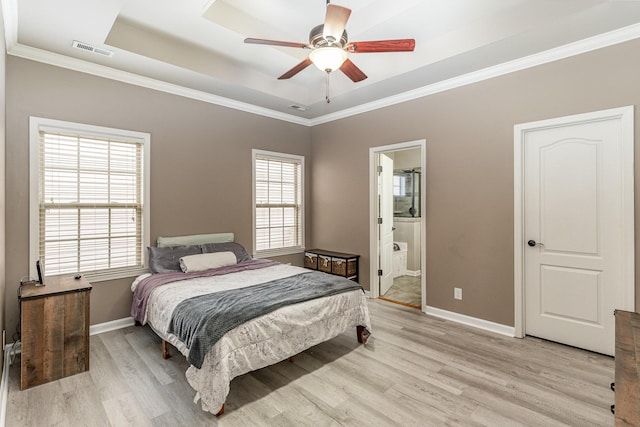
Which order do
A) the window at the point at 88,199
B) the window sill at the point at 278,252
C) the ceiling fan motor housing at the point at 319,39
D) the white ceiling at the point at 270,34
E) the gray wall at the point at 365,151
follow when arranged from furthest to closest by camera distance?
1. the window sill at the point at 278,252
2. the window at the point at 88,199
3. the gray wall at the point at 365,151
4. the white ceiling at the point at 270,34
5. the ceiling fan motor housing at the point at 319,39

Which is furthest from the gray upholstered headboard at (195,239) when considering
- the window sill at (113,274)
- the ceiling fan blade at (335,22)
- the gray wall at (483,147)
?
the ceiling fan blade at (335,22)

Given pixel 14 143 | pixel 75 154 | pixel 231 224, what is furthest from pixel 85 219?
pixel 231 224

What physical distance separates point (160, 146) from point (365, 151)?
2674mm

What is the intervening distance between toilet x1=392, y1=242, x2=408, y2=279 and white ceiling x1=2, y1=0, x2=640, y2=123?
9.04 ft

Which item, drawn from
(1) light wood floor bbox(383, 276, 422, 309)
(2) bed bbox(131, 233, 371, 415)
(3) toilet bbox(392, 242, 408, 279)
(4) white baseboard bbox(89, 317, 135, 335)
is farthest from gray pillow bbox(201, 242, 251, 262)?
(3) toilet bbox(392, 242, 408, 279)

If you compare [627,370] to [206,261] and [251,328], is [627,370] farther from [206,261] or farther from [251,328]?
[206,261]

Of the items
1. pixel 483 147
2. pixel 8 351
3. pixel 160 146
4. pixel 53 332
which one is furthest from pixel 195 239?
pixel 483 147

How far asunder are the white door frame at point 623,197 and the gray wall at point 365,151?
0.07 m

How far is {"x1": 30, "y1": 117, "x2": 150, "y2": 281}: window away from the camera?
305cm

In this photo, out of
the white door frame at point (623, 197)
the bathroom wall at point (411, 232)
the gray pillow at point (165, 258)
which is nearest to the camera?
the white door frame at point (623, 197)

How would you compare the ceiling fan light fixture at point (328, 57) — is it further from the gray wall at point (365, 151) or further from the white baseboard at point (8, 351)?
the white baseboard at point (8, 351)

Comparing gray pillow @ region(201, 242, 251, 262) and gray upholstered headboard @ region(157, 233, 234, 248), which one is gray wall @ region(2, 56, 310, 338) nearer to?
gray upholstered headboard @ region(157, 233, 234, 248)

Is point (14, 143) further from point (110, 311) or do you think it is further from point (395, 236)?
point (395, 236)

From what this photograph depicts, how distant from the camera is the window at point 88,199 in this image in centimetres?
305
